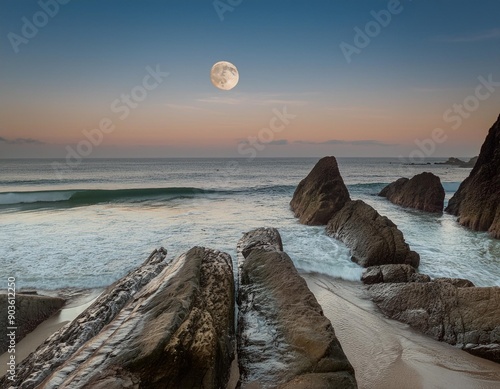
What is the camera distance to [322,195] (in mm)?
13211

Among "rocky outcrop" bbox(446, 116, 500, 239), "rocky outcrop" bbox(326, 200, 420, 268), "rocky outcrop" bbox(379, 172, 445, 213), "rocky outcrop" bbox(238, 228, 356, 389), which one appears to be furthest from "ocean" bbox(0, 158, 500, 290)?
"rocky outcrop" bbox(238, 228, 356, 389)

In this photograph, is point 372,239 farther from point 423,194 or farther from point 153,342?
point 423,194

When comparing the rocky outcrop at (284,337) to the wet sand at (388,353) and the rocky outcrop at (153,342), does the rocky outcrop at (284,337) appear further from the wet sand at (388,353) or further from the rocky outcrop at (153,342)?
the wet sand at (388,353)

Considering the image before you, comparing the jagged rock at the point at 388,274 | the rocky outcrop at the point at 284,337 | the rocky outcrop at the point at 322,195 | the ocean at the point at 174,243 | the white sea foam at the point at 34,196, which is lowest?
the white sea foam at the point at 34,196

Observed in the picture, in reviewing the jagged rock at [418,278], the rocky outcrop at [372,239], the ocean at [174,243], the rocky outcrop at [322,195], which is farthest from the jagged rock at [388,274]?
the rocky outcrop at [322,195]

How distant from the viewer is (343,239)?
9.85m

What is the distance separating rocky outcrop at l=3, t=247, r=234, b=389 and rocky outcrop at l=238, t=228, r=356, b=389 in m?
0.30

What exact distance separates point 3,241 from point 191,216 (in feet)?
24.7

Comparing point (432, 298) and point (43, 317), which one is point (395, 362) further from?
point (43, 317)

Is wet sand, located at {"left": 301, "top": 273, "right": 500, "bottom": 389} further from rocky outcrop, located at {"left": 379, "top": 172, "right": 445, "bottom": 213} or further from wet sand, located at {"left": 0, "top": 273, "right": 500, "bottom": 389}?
rocky outcrop, located at {"left": 379, "top": 172, "right": 445, "bottom": 213}

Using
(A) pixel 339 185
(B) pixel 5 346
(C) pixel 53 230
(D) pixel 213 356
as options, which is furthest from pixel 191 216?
(D) pixel 213 356

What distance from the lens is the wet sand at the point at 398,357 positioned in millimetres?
3697

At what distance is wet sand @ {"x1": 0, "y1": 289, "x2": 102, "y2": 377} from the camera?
4.47m

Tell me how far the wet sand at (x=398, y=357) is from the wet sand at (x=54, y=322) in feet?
15.3
